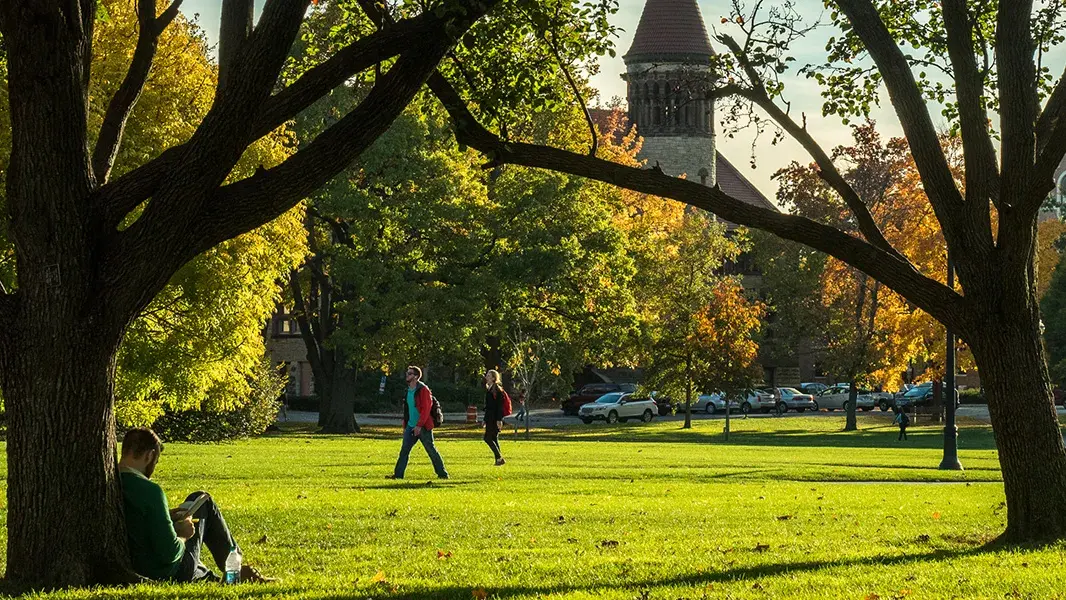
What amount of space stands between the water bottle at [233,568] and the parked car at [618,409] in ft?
176

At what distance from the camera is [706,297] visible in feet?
190

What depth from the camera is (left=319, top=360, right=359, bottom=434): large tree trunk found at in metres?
47.5

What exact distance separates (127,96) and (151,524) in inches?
131

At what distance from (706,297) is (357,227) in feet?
58.5

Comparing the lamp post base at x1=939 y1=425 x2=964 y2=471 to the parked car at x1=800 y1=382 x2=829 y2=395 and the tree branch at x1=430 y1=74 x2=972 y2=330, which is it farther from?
the parked car at x1=800 y1=382 x2=829 y2=395

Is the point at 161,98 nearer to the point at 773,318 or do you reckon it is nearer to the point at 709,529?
the point at 709,529

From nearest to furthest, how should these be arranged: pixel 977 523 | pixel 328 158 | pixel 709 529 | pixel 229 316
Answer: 1. pixel 328 158
2. pixel 709 529
3. pixel 977 523
4. pixel 229 316

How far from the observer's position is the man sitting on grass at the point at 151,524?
952 centimetres

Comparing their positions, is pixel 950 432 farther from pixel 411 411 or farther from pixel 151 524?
pixel 151 524

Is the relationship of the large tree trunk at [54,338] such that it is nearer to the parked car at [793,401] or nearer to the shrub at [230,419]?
the shrub at [230,419]

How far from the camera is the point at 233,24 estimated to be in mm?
10891

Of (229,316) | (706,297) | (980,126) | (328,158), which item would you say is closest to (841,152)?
(706,297)

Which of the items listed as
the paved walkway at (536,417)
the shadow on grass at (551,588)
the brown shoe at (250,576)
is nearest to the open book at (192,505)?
the brown shoe at (250,576)

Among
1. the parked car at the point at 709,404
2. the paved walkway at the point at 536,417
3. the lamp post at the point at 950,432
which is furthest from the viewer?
the parked car at the point at 709,404
